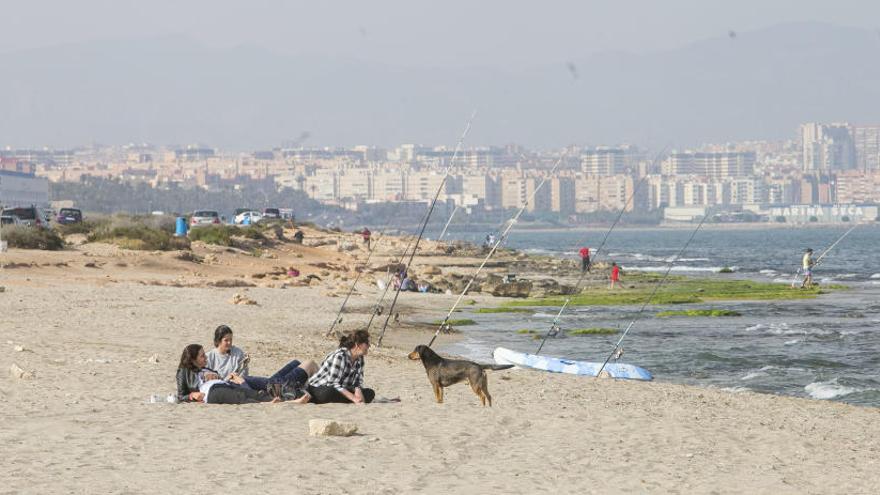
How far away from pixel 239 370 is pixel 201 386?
0.47 meters

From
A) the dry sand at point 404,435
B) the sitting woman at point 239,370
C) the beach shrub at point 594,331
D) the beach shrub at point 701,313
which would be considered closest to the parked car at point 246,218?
the beach shrub at point 701,313

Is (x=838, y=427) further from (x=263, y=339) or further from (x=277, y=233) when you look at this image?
(x=277, y=233)

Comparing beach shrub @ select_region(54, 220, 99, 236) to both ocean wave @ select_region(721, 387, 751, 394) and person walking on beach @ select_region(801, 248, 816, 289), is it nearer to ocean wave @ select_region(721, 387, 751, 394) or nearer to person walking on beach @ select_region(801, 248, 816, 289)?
person walking on beach @ select_region(801, 248, 816, 289)

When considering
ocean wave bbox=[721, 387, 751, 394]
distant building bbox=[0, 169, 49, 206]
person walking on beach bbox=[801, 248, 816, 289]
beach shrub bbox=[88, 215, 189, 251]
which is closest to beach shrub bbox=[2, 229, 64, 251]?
beach shrub bbox=[88, 215, 189, 251]

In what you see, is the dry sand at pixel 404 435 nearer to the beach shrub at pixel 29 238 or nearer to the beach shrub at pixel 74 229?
the beach shrub at pixel 29 238

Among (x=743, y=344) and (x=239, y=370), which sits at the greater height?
(x=239, y=370)

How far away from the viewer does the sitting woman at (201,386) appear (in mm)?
11891

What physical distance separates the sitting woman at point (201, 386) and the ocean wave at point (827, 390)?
744 cm

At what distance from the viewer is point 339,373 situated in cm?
1223

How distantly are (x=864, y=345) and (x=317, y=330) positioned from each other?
29.2ft

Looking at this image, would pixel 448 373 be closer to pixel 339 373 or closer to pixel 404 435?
pixel 339 373

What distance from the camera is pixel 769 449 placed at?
11.1m

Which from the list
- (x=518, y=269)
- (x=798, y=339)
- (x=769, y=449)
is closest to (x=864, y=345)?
(x=798, y=339)

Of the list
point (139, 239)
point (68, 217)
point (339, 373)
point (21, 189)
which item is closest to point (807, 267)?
point (139, 239)
